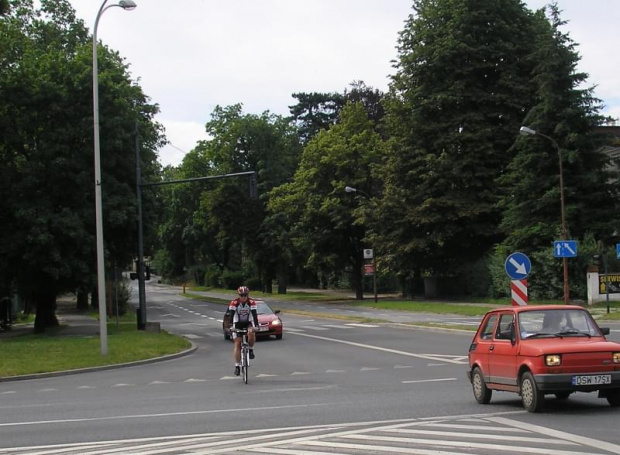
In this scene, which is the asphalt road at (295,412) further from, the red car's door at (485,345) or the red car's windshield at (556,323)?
the red car's windshield at (556,323)

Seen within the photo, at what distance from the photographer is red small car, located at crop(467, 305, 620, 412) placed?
10039 millimetres

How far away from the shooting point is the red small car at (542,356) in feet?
32.9

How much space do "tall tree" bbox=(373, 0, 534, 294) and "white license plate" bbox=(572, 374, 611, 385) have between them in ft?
132

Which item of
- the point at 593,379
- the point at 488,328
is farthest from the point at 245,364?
the point at 593,379

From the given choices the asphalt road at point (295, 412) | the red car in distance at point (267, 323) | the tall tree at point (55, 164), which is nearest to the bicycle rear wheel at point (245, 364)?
the asphalt road at point (295, 412)

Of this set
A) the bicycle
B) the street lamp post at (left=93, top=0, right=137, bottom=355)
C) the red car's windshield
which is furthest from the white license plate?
the street lamp post at (left=93, top=0, right=137, bottom=355)

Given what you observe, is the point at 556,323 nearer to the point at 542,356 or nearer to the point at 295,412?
the point at 542,356

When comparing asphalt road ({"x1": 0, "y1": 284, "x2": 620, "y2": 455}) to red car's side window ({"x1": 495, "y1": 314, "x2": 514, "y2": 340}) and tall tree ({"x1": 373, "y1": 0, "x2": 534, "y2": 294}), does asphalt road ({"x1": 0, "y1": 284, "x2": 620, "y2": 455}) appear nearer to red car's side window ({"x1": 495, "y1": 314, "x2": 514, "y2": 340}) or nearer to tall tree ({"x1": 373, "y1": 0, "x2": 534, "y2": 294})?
red car's side window ({"x1": 495, "y1": 314, "x2": 514, "y2": 340})

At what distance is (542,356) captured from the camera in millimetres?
10086

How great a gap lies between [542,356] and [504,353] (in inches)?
43.1

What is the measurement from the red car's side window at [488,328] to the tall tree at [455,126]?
126 feet

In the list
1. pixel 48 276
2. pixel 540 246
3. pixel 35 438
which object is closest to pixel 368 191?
pixel 540 246

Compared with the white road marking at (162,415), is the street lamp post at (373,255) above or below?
above

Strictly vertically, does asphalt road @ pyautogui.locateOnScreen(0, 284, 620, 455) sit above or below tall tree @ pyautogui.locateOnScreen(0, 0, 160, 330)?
below
